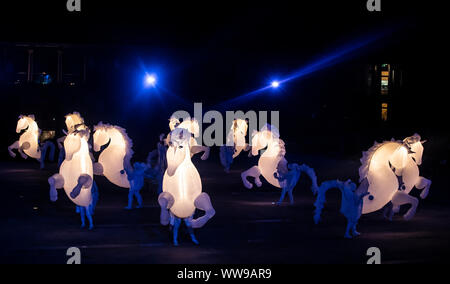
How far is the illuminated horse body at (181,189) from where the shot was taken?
984cm

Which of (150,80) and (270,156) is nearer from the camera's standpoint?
(270,156)

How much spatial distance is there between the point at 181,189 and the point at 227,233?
157 centimetres

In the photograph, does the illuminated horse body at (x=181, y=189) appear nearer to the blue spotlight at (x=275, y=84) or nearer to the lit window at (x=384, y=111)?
the blue spotlight at (x=275, y=84)

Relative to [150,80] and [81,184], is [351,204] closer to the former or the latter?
[81,184]

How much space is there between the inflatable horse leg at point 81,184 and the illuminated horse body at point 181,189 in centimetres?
171

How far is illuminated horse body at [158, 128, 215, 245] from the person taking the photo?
32.3 feet

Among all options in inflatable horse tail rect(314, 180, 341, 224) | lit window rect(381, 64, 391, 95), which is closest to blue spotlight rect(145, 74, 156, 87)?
lit window rect(381, 64, 391, 95)

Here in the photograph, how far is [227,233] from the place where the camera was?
11.1 m

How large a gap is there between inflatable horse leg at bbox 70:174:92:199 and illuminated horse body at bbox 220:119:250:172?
11.9 metres

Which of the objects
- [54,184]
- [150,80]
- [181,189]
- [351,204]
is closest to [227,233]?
[181,189]

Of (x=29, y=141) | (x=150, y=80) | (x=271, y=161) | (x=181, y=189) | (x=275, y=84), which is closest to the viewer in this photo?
(x=181, y=189)

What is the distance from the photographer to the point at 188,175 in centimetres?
999
